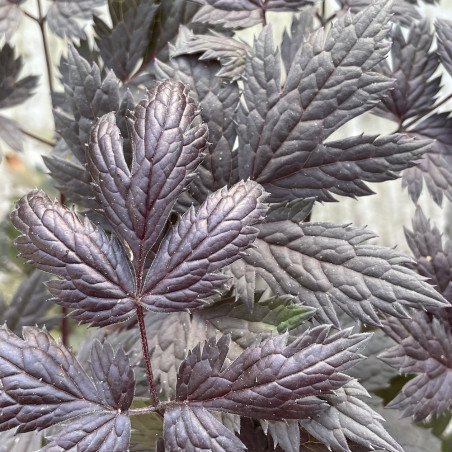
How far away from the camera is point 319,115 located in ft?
1.47

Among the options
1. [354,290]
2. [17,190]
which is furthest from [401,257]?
[17,190]

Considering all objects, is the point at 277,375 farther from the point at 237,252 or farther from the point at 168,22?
the point at 168,22

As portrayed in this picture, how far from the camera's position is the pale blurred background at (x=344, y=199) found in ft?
3.65

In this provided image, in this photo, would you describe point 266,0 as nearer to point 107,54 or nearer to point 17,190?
point 107,54

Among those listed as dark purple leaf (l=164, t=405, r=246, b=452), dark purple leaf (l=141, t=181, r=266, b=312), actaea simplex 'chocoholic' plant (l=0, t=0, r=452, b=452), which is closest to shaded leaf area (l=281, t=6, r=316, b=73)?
actaea simplex 'chocoholic' plant (l=0, t=0, r=452, b=452)

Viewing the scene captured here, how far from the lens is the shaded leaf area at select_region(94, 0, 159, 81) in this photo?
59 centimetres

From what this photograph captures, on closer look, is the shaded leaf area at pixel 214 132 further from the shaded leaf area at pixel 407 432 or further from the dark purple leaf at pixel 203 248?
the shaded leaf area at pixel 407 432

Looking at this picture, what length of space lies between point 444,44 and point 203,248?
1.04ft

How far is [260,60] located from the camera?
46cm

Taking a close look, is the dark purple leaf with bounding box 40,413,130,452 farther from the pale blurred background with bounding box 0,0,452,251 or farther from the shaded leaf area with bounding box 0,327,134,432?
the pale blurred background with bounding box 0,0,452,251

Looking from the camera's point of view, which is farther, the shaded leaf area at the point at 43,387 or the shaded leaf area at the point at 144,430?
the shaded leaf area at the point at 144,430

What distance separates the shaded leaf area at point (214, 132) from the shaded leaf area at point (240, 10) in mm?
74

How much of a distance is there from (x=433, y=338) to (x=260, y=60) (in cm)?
28

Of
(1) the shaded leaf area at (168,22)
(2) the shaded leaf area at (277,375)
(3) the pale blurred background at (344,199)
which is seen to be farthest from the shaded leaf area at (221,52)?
(3) the pale blurred background at (344,199)
